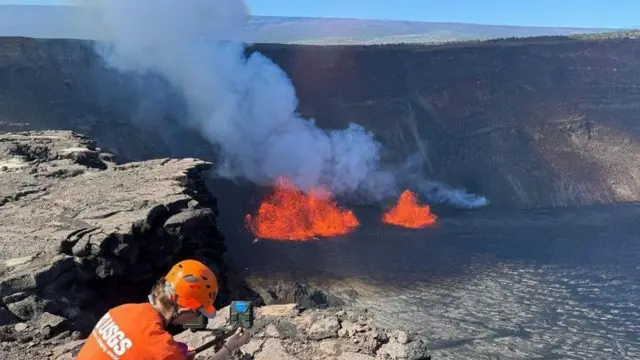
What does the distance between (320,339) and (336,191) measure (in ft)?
67.9

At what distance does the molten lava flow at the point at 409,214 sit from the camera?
24677mm

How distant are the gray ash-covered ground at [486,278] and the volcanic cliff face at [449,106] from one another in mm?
6593

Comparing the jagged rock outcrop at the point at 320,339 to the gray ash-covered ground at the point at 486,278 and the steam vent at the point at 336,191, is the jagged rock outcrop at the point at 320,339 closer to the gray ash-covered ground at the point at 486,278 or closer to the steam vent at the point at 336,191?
the steam vent at the point at 336,191

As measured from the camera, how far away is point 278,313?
21.2 ft

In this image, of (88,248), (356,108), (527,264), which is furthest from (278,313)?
(356,108)

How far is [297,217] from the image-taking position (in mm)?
23109

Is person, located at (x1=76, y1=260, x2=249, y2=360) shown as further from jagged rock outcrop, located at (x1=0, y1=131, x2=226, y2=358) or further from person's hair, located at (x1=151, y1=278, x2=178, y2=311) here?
jagged rock outcrop, located at (x1=0, y1=131, x2=226, y2=358)

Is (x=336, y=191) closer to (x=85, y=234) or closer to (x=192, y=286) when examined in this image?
(x=85, y=234)

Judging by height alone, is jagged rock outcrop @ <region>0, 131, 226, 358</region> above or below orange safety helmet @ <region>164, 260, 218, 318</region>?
below

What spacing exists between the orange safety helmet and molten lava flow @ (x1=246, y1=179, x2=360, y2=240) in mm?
17827

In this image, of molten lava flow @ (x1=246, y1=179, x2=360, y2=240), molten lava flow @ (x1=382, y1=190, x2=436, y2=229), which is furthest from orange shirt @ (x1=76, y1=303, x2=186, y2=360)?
molten lava flow @ (x1=382, y1=190, x2=436, y2=229)

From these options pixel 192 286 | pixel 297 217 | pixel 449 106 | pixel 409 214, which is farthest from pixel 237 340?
pixel 449 106

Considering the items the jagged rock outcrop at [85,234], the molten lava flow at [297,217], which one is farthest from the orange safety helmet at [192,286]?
the molten lava flow at [297,217]

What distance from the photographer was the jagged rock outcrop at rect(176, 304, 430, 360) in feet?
18.6
